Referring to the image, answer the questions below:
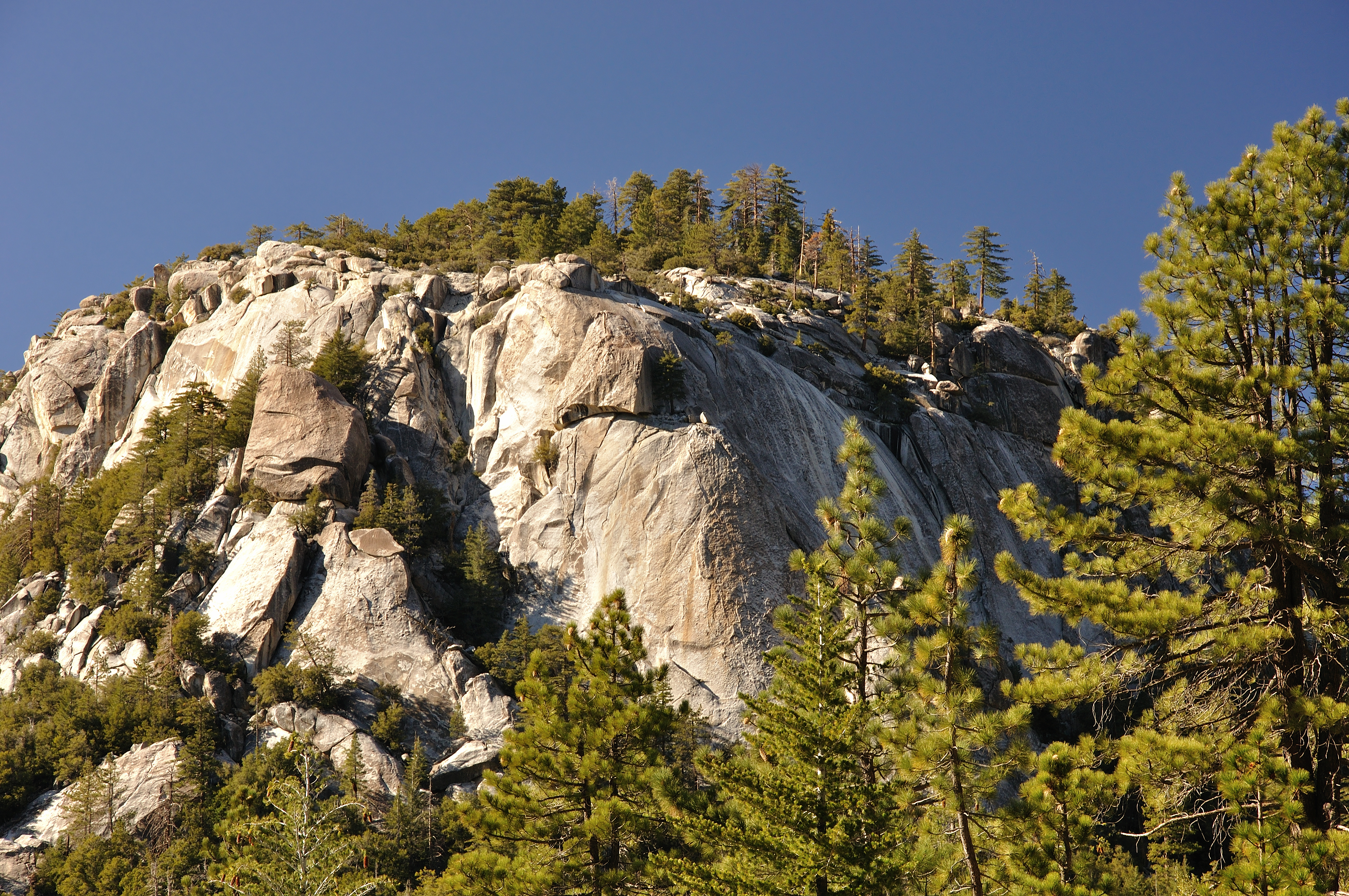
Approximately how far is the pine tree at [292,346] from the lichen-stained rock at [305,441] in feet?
13.1

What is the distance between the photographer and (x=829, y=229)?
8300 cm

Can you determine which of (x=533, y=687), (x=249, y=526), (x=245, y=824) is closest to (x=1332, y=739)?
(x=533, y=687)

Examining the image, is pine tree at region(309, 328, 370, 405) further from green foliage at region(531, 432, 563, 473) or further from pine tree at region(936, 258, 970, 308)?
pine tree at region(936, 258, 970, 308)

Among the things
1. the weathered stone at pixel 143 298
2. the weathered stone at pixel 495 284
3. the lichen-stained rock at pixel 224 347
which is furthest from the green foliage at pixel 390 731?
the weathered stone at pixel 143 298

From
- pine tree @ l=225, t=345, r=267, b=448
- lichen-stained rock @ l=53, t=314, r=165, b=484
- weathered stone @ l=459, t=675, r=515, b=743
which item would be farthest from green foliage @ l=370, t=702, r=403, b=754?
lichen-stained rock @ l=53, t=314, r=165, b=484

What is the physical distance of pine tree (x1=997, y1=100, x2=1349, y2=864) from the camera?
983 cm

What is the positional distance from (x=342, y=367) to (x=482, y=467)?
940 centimetres

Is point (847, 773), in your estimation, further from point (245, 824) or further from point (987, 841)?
point (245, 824)

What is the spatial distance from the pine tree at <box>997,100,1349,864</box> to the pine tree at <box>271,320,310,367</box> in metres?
44.7

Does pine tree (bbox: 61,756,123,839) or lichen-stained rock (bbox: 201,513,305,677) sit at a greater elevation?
lichen-stained rock (bbox: 201,513,305,677)

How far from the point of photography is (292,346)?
50000 millimetres

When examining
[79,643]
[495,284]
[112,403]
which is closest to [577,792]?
[79,643]

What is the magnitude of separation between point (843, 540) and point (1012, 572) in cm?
384

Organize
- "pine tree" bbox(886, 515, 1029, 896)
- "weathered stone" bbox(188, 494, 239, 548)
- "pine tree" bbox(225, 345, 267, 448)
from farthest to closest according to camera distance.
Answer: "pine tree" bbox(225, 345, 267, 448) < "weathered stone" bbox(188, 494, 239, 548) < "pine tree" bbox(886, 515, 1029, 896)
